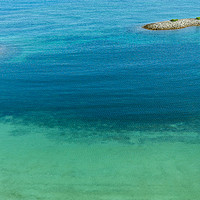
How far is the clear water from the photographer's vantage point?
2758 centimetres

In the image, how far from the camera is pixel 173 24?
8056 cm

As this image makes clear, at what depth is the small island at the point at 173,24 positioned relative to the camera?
79.2m

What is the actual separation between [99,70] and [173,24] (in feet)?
130

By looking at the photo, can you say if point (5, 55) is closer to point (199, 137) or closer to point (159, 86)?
point (159, 86)

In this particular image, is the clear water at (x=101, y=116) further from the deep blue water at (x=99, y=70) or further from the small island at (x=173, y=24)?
the small island at (x=173, y=24)

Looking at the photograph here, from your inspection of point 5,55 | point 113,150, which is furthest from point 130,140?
point 5,55

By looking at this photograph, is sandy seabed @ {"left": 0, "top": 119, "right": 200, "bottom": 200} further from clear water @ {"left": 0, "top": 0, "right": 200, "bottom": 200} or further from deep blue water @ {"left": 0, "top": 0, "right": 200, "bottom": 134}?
deep blue water @ {"left": 0, "top": 0, "right": 200, "bottom": 134}

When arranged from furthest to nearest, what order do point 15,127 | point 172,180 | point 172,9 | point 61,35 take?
1. point 172,9
2. point 61,35
3. point 15,127
4. point 172,180

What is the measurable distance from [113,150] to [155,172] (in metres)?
5.75

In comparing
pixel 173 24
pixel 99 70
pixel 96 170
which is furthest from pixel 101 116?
pixel 173 24

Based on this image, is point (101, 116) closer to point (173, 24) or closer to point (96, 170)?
point (96, 170)

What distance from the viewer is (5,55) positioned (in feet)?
206

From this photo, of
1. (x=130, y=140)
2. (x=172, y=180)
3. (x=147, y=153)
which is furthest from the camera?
(x=130, y=140)

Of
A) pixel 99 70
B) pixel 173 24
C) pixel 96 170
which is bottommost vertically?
pixel 96 170
